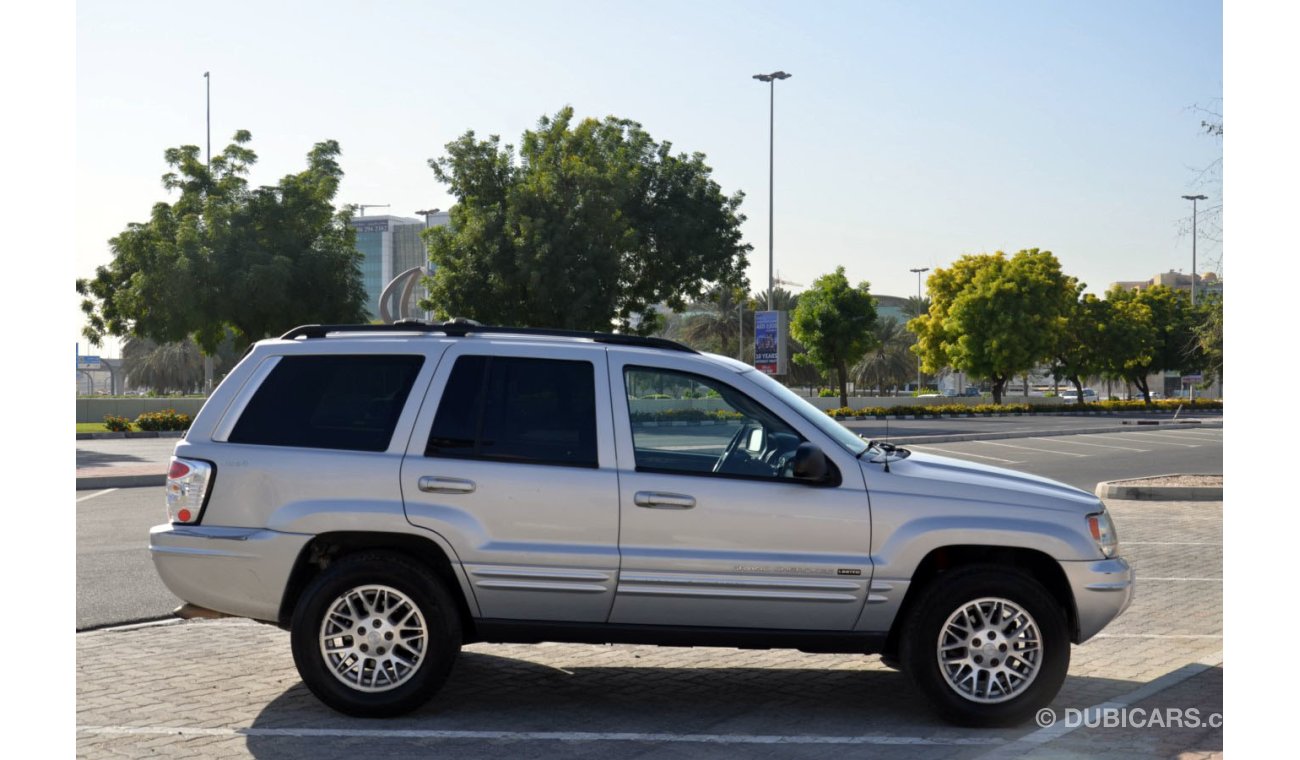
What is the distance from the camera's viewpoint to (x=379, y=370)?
253 inches

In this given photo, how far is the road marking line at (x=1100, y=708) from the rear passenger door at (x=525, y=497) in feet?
6.40

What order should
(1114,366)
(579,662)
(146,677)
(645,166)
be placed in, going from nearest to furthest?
1. (146,677)
2. (579,662)
3. (645,166)
4. (1114,366)

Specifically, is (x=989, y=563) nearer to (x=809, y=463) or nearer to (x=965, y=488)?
(x=965, y=488)

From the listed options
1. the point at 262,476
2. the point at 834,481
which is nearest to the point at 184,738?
the point at 262,476

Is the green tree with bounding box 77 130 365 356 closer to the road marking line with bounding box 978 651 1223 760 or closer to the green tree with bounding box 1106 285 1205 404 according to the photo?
the road marking line with bounding box 978 651 1223 760

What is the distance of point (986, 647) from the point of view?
6.07 m

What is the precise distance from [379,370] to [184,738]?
76.7 inches

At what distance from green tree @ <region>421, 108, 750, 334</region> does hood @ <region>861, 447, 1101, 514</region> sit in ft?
111

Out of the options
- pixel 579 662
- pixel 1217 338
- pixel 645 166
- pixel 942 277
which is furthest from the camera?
pixel 942 277

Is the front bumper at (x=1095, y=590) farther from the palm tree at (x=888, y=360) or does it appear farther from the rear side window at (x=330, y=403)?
the palm tree at (x=888, y=360)

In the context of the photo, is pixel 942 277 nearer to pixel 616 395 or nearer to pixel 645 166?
pixel 645 166

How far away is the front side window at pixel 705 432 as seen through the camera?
6.21 metres

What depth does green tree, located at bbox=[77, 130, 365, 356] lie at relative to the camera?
4059 cm

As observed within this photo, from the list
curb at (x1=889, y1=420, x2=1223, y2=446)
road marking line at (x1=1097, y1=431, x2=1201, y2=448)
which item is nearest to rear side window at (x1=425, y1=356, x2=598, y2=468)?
curb at (x1=889, y1=420, x2=1223, y2=446)
